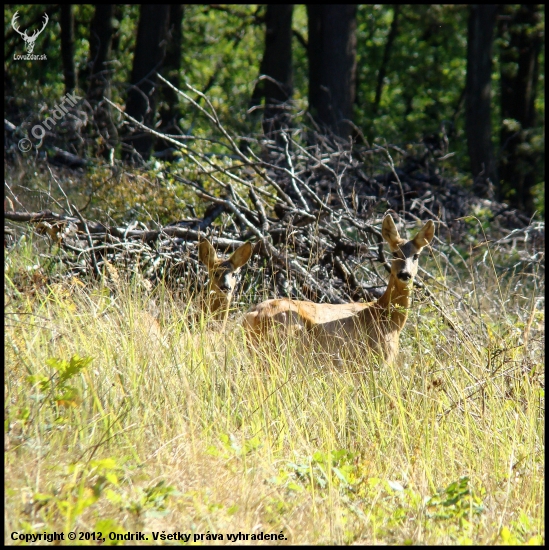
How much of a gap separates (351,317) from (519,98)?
1373 centimetres

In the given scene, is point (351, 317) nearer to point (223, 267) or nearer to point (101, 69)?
point (223, 267)

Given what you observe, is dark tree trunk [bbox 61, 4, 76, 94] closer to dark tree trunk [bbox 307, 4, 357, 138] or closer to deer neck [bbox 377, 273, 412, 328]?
dark tree trunk [bbox 307, 4, 357, 138]

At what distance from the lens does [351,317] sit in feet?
20.7

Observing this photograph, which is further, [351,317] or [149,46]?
[149,46]

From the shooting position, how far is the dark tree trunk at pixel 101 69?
472 inches

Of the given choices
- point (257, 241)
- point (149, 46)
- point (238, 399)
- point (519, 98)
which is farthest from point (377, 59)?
point (238, 399)

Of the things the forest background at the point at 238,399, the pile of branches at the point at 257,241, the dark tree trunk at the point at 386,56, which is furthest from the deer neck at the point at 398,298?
the dark tree trunk at the point at 386,56

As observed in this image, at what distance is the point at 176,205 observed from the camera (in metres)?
8.56

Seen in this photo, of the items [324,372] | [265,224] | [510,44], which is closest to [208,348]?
[324,372]

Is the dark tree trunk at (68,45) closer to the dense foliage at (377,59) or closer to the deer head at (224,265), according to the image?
the dense foliage at (377,59)

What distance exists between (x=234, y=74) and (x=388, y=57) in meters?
5.15

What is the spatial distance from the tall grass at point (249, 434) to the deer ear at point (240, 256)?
1.27m

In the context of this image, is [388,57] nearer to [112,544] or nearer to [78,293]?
[78,293]

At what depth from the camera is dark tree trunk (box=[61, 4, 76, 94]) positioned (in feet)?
48.3
